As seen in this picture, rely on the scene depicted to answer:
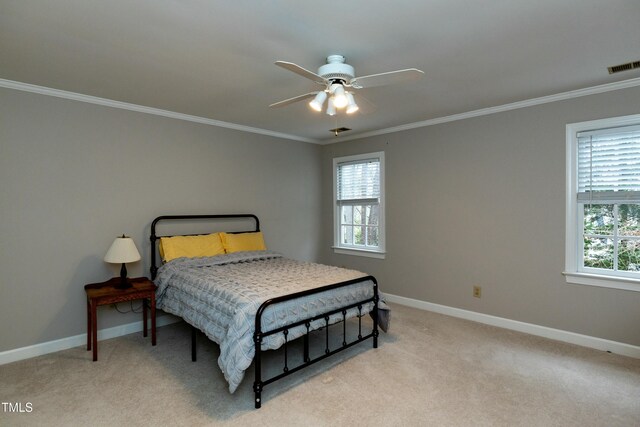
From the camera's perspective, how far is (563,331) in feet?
11.2

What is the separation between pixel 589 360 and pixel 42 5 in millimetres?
4643

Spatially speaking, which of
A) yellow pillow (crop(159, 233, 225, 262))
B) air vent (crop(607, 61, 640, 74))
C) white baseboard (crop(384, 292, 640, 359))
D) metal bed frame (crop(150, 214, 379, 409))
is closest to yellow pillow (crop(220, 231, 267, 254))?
yellow pillow (crop(159, 233, 225, 262))

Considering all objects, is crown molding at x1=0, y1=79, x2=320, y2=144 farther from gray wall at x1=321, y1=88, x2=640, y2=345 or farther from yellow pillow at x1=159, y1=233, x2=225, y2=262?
gray wall at x1=321, y1=88, x2=640, y2=345

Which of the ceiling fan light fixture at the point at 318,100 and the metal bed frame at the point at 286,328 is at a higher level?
the ceiling fan light fixture at the point at 318,100

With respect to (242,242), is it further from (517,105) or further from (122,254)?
(517,105)

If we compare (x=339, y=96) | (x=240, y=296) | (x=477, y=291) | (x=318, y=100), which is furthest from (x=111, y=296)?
(x=477, y=291)

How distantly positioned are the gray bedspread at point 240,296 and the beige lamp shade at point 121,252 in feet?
1.19

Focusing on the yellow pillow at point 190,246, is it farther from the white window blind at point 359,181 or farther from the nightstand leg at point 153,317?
the white window blind at point 359,181

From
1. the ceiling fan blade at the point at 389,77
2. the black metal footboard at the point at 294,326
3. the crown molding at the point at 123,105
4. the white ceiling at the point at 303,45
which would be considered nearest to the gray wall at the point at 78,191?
the crown molding at the point at 123,105

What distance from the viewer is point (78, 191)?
11.1 feet

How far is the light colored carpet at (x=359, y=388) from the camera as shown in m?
2.21

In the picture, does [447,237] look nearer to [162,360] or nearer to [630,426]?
[630,426]

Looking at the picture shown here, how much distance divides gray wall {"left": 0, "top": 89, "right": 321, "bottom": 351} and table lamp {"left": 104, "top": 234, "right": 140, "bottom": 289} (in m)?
0.37

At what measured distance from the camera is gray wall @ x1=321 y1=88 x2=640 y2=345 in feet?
10.8
